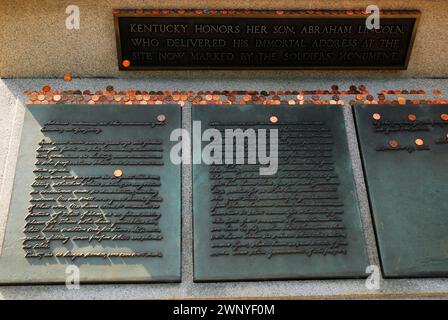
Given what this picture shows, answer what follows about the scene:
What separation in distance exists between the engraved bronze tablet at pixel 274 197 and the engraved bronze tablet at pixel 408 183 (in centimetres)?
14

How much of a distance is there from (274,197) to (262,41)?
101 centimetres

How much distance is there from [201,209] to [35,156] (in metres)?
0.98

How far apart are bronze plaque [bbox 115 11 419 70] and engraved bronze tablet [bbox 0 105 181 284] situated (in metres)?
0.39

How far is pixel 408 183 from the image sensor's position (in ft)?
10.5

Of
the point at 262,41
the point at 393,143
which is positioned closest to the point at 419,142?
the point at 393,143

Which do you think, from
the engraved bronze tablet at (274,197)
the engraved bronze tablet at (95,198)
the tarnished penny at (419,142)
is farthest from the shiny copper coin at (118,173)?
the tarnished penny at (419,142)

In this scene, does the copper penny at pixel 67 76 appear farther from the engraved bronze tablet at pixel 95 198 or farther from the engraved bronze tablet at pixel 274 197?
the engraved bronze tablet at pixel 274 197

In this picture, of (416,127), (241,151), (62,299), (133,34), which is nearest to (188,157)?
(241,151)

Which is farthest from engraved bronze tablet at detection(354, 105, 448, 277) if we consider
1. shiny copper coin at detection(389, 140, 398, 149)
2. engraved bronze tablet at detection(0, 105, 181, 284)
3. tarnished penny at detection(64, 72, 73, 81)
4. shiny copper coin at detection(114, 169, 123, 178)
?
tarnished penny at detection(64, 72, 73, 81)

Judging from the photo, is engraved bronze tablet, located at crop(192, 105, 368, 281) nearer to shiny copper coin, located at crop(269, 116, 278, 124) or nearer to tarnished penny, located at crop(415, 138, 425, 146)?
shiny copper coin, located at crop(269, 116, 278, 124)

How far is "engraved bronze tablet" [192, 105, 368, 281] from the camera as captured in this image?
292 cm

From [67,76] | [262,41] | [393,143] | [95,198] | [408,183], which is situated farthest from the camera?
[67,76]

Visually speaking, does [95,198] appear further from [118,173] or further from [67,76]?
[67,76]

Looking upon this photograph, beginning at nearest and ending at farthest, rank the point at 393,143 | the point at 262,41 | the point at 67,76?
1. the point at 393,143
2. the point at 262,41
3. the point at 67,76
